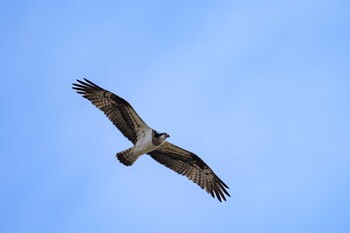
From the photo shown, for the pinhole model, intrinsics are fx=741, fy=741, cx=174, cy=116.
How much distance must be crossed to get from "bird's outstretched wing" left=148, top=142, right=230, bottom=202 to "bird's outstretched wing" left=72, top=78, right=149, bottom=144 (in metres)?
0.89

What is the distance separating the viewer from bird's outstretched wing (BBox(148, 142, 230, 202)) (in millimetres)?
20391

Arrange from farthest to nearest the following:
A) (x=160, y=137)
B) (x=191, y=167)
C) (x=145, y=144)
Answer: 1. (x=191, y=167)
2. (x=145, y=144)
3. (x=160, y=137)

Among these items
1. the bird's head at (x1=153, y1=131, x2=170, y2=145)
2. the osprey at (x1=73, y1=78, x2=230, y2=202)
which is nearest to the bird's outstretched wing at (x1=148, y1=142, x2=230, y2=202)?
the osprey at (x1=73, y1=78, x2=230, y2=202)

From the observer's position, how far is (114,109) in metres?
19.8

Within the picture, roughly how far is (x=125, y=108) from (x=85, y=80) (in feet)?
4.51

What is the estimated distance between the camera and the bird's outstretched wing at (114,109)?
64.7 feet

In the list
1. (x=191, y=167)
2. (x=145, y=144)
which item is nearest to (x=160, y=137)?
(x=145, y=144)

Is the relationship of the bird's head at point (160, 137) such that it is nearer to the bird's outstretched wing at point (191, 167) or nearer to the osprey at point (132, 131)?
the osprey at point (132, 131)

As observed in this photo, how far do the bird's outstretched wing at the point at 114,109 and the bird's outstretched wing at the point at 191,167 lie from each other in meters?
0.89

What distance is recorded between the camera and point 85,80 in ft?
65.5

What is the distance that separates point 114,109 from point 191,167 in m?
2.83

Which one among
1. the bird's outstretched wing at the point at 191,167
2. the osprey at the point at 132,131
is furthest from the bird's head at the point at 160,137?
the bird's outstretched wing at the point at 191,167

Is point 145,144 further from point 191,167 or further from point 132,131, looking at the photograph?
point 191,167

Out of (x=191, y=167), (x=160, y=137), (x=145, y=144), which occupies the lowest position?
(x=145, y=144)
